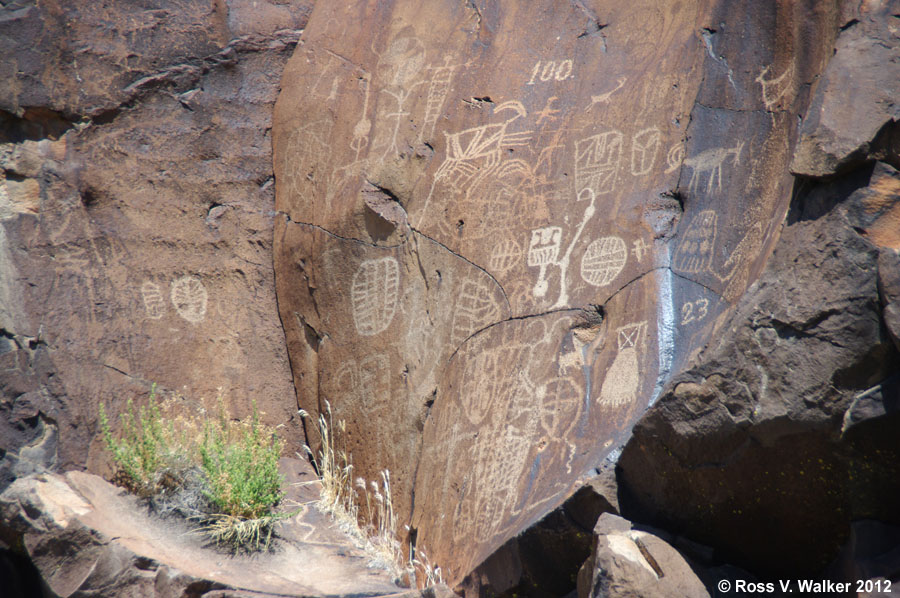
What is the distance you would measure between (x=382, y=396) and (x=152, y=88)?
227 centimetres

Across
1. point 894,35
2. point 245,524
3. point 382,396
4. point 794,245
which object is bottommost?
point 245,524

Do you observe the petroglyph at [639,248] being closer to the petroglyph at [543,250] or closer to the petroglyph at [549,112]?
the petroglyph at [543,250]

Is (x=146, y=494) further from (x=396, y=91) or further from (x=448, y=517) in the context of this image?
(x=396, y=91)

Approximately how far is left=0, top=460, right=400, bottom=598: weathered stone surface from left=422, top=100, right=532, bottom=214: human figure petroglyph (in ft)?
5.93

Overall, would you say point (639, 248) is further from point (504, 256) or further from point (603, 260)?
point (504, 256)

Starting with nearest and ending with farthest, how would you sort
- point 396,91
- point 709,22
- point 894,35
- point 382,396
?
point 894,35 < point 709,22 < point 382,396 < point 396,91

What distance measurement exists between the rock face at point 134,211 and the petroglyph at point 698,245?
235 cm

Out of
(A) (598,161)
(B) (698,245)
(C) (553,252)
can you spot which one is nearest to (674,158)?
(A) (598,161)

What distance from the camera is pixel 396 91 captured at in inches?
175

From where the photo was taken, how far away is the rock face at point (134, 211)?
399 centimetres

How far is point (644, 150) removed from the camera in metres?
3.60

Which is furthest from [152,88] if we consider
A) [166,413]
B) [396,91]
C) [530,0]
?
[530,0]

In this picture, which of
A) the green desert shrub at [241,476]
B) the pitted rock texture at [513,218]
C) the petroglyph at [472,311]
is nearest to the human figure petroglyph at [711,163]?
the pitted rock texture at [513,218]

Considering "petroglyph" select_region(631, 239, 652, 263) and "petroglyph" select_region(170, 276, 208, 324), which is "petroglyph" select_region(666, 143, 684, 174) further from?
"petroglyph" select_region(170, 276, 208, 324)
